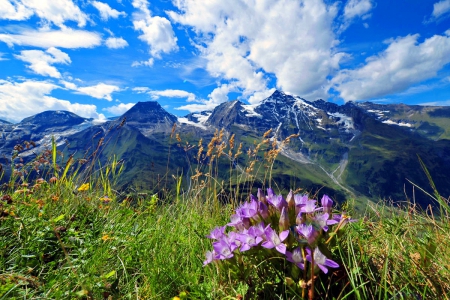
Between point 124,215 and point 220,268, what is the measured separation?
116 inches

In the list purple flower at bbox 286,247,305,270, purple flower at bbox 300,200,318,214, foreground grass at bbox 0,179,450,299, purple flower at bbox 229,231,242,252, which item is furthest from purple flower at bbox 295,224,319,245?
purple flower at bbox 229,231,242,252

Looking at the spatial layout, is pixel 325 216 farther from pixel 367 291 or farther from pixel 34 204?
pixel 34 204

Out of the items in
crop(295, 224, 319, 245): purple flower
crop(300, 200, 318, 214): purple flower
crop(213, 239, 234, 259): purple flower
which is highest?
crop(300, 200, 318, 214): purple flower

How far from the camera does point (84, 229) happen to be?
11.7ft

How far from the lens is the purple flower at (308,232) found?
1.85 m

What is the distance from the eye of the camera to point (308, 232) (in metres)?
1.86

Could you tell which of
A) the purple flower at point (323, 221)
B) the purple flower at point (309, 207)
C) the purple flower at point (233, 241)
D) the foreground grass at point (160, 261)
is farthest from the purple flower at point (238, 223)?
the purple flower at point (323, 221)

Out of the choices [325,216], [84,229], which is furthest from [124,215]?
[325,216]

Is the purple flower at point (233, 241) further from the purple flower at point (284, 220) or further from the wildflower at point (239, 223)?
the purple flower at point (284, 220)

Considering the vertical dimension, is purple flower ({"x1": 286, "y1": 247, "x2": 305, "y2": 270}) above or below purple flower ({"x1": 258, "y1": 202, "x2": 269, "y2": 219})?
below

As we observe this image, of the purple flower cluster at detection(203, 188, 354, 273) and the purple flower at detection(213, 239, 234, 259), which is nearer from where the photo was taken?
the purple flower cluster at detection(203, 188, 354, 273)

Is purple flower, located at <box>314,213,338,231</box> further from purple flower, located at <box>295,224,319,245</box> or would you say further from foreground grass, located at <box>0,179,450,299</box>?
foreground grass, located at <box>0,179,450,299</box>

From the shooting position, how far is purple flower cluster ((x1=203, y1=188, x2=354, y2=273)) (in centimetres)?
185

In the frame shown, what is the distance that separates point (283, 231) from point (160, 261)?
159cm
